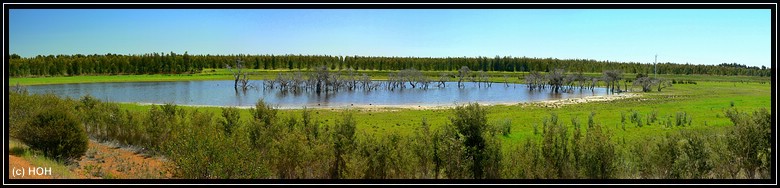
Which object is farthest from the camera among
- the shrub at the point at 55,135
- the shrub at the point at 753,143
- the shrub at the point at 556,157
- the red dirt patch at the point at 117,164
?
the shrub at the point at 55,135

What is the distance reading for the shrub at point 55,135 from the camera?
56.2 feet

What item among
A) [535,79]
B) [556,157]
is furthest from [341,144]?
[535,79]

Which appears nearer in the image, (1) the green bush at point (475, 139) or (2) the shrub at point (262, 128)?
(1) the green bush at point (475, 139)

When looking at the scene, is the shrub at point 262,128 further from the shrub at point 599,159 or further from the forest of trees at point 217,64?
the forest of trees at point 217,64

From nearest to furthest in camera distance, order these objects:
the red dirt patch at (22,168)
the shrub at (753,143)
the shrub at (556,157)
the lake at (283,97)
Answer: the red dirt patch at (22,168)
the shrub at (753,143)
the shrub at (556,157)
the lake at (283,97)

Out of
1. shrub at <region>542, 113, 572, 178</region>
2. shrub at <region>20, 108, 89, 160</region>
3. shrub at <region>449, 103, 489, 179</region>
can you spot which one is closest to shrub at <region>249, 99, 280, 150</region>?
shrub at <region>20, 108, 89, 160</region>

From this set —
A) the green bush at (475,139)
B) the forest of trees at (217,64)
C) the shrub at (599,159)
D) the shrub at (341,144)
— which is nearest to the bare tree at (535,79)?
the forest of trees at (217,64)

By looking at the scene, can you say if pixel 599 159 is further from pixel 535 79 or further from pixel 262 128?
pixel 535 79

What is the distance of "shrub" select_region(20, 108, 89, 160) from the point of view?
17.1 m

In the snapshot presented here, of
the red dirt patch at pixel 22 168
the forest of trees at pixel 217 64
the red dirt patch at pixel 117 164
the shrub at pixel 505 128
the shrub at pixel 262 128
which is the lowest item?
the red dirt patch at pixel 117 164

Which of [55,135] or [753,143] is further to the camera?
[55,135]

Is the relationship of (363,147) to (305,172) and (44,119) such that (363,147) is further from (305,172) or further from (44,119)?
(44,119)

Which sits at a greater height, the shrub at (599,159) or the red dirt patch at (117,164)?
the shrub at (599,159)

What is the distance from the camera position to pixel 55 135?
1741cm
